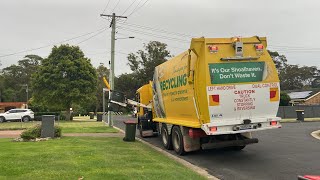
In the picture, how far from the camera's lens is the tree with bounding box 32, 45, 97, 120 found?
152 feet

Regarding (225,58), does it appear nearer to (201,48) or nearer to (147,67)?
(201,48)

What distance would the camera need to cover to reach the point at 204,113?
37.8 feet

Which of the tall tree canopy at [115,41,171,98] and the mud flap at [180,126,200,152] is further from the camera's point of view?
the tall tree canopy at [115,41,171,98]

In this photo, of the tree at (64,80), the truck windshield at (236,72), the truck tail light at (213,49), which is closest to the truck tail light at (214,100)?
the truck windshield at (236,72)

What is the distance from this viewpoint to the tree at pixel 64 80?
46.3m

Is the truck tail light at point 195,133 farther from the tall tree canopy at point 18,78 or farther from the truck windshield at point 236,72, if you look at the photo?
the tall tree canopy at point 18,78

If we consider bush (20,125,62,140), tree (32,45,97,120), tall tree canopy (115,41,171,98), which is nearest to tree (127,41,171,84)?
tall tree canopy (115,41,171,98)

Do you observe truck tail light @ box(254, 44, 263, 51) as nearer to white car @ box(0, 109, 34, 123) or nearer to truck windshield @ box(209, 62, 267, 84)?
truck windshield @ box(209, 62, 267, 84)

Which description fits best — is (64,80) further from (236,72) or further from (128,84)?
(236,72)

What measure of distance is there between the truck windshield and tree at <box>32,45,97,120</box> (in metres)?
36.2

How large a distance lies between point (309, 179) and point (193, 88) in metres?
7.63

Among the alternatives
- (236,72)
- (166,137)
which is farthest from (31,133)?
(236,72)

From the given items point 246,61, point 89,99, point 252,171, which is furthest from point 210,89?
point 89,99

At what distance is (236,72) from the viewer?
463 inches
